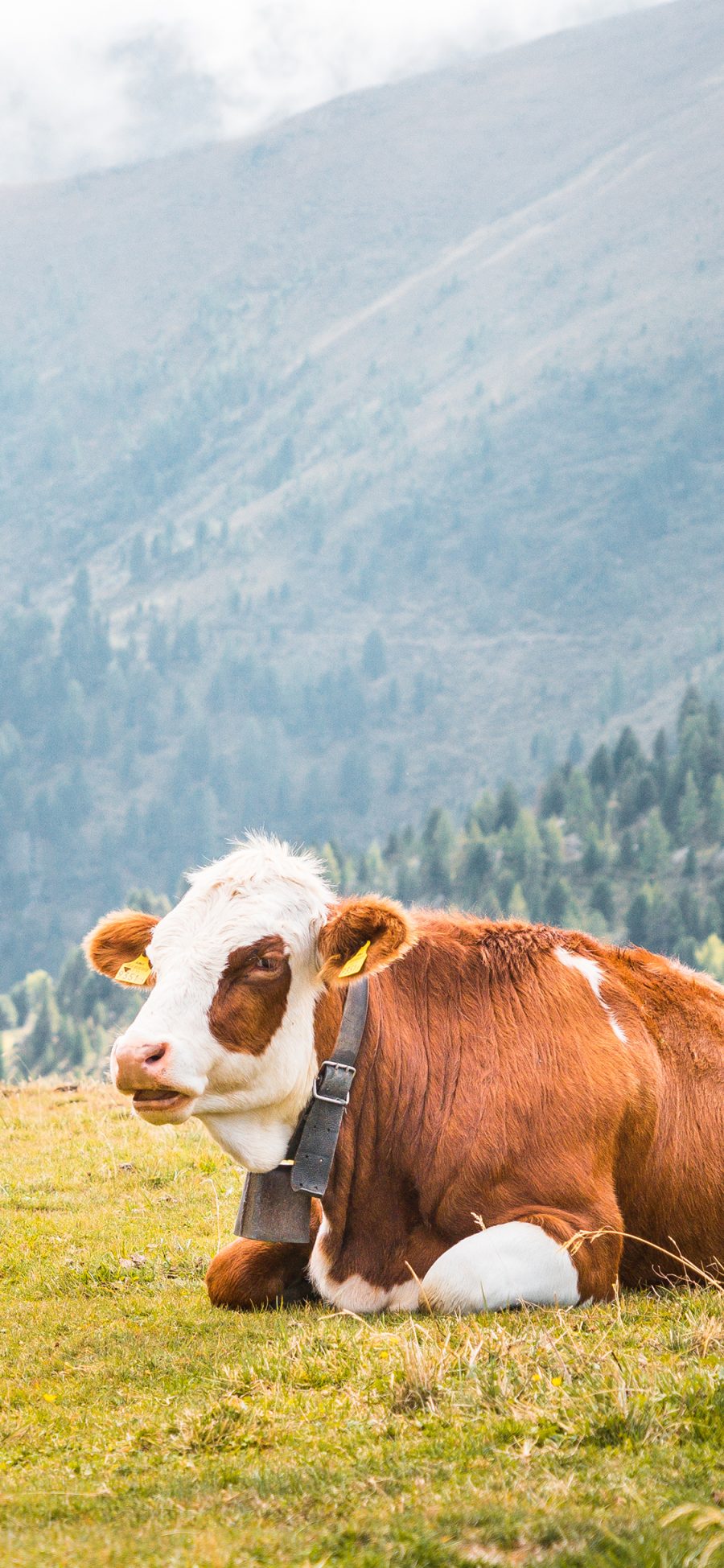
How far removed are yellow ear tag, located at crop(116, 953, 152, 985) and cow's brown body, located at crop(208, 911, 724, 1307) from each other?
1.09 metres

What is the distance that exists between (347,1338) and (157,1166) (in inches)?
230

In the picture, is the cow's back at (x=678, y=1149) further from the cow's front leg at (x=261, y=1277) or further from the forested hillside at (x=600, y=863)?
the forested hillside at (x=600, y=863)

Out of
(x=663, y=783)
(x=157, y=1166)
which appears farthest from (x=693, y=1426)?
(x=663, y=783)

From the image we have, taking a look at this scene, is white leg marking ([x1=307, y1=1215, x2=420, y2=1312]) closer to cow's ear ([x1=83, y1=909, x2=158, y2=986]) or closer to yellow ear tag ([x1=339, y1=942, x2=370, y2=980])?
yellow ear tag ([x1=339, y1=942, x2=370, y2=980])

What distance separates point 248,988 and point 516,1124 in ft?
5.25

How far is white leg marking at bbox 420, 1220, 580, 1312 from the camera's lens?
783 cm

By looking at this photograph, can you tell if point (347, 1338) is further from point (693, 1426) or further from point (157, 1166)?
point (157, 1166)

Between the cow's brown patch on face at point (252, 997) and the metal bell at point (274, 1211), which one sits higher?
the cow's brown patch on face at point (252, 997)

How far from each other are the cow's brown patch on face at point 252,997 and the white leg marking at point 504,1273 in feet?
4.85

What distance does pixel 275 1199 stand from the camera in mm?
8648

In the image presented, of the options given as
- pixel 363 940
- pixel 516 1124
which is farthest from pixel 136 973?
pixel 516 1124

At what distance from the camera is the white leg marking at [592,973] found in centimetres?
904

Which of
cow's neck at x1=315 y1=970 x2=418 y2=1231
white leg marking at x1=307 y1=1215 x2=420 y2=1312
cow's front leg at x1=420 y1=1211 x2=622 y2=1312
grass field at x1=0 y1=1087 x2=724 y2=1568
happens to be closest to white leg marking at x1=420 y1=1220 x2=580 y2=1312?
cow's front leg at x1=420 y1=1211 x2=622 y2=1312

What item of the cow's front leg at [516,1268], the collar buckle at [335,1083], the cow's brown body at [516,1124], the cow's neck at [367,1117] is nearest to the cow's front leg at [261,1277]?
the cow's brown body at [516,1124]
